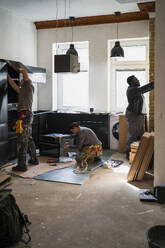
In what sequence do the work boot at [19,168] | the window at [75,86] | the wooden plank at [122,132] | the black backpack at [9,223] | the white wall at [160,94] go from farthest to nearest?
the window at [75,86], the wooden plank at [122,132], the work boot at [19,168], the white wall at [160,94], the black backpack at [9,223]

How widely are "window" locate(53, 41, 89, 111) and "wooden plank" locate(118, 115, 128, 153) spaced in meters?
1.30

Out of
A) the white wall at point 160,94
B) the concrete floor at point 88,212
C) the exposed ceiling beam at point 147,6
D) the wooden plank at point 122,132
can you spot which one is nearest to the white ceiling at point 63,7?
the exposed ceiling beam at point 147,6

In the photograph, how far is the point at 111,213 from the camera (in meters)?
3.61

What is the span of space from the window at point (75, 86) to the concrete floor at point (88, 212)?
132 inches

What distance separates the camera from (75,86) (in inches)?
317

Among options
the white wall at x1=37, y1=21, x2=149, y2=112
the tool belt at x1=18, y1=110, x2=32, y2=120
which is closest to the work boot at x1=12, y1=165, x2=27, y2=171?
the tool belt at x1=18, y1=110, x2=32, y2=120

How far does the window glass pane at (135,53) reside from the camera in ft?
23.8

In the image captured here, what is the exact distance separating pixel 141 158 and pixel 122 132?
2.14 metres

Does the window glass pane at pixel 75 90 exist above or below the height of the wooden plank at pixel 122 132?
above

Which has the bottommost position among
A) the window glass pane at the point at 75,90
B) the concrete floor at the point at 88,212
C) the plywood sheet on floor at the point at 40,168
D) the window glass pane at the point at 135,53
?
the concrete floor at the point at 88,212

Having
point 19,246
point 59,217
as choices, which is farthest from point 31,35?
point 19,246

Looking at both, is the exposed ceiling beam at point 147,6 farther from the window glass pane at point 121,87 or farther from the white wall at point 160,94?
the white wall at point 160,94

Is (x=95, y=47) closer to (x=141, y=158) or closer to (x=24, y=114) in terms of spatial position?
(x=24, y=114)

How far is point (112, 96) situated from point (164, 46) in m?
3.73
